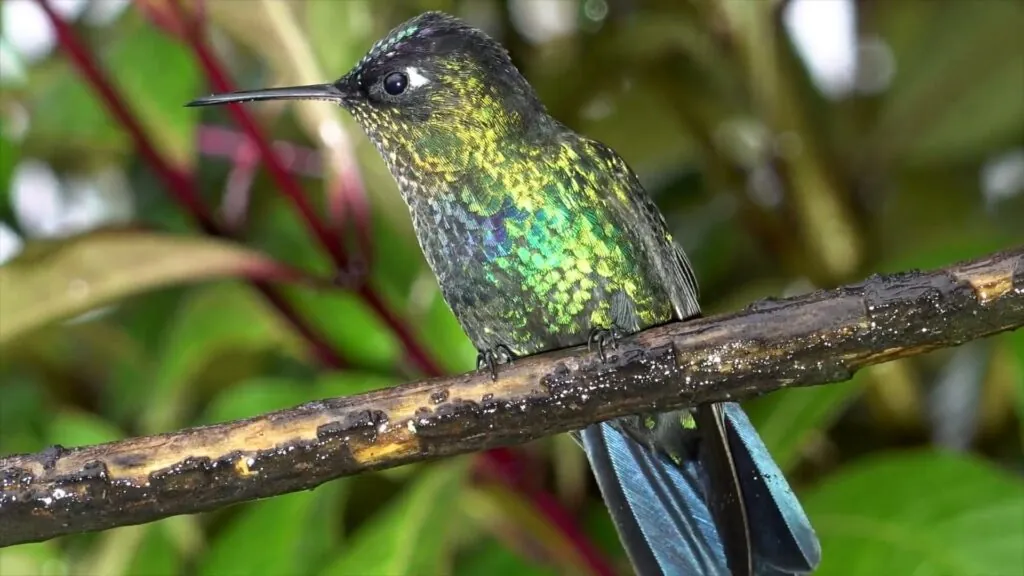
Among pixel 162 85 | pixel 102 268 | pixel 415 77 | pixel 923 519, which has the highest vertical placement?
pixel 162 85

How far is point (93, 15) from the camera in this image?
2.46 metres

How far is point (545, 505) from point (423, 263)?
53 centimetres

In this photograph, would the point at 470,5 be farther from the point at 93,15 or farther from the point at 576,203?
the point at 576,203

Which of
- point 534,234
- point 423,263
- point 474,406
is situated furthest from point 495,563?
point 474,406

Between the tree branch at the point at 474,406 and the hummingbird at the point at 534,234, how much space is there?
0.82 feet

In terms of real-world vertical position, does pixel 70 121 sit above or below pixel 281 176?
above

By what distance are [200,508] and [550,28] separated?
59.2 inches

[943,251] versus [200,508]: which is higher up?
[943,251]

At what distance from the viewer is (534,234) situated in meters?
1.29

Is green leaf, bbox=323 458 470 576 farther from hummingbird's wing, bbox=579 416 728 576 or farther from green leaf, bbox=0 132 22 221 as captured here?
green leaf, bbox=0 132 22 221

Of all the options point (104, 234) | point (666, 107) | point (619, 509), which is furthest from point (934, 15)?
point (104, 234)

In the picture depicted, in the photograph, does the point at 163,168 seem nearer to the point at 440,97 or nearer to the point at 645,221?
the point at 440,97

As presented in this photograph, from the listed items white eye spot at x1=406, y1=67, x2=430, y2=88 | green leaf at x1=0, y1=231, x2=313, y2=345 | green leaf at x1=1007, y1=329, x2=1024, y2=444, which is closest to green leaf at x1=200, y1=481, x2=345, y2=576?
green leaf at x1=0, y1=231, x2=313, y2=345

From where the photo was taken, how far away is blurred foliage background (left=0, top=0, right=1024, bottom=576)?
1349mm
